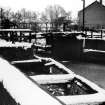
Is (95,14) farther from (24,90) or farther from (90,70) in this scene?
(24,90)

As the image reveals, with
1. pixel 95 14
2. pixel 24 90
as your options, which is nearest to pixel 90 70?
pixel 24 90

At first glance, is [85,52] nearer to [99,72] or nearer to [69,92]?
[99,72]

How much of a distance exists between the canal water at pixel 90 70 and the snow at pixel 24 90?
561cm

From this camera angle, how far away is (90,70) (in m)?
10.7

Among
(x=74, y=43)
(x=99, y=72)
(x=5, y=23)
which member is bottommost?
(x=99, y=72)

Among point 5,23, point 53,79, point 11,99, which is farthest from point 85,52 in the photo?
point 11,99

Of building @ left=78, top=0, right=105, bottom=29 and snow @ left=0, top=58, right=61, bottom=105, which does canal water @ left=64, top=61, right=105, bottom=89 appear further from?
building @ left=78, top=0, right=105, bottom=29

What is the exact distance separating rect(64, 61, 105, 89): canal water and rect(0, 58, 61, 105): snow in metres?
5.61

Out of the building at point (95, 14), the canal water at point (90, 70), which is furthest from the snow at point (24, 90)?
the building at point (95, 14)

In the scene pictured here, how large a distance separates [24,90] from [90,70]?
8430 millimetres

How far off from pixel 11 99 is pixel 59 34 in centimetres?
1146

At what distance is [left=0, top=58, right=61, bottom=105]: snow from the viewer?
2.15 meters

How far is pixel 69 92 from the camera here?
16.6 feet

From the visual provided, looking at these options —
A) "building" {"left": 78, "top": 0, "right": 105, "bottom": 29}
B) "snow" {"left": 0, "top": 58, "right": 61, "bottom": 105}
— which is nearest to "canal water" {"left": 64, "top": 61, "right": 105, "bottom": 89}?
"snow" {"left": 0, "top": 58, "right": 61, "bottom": 105}
